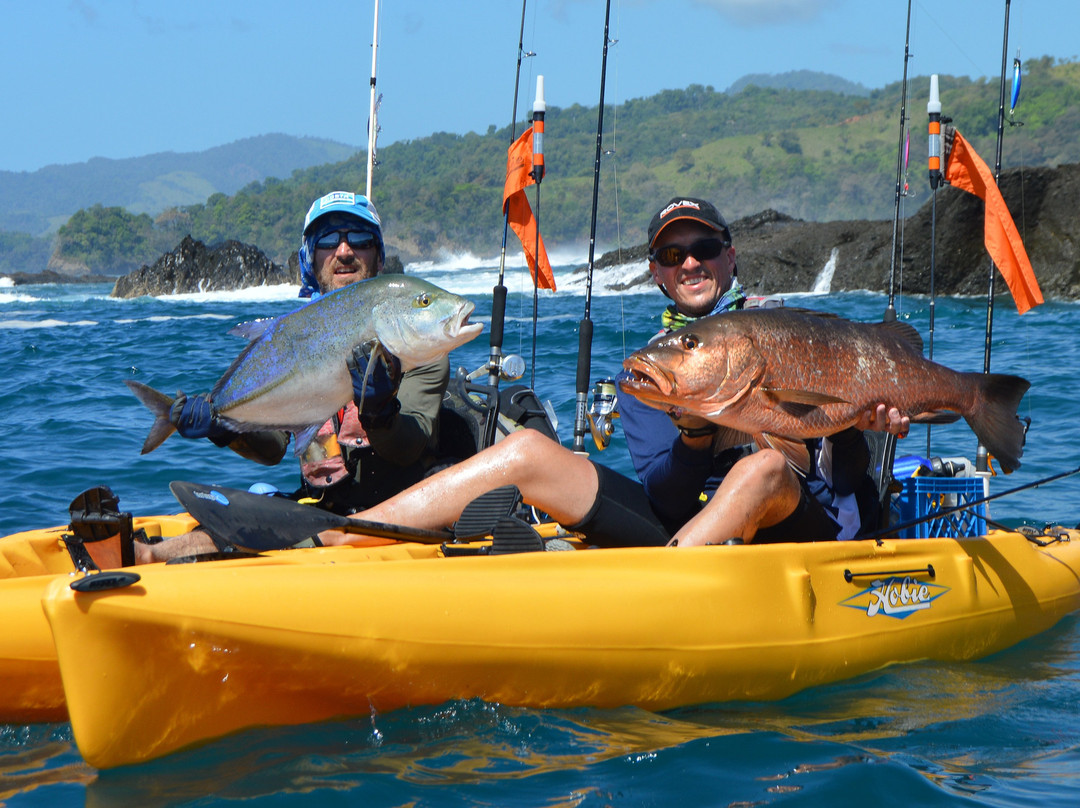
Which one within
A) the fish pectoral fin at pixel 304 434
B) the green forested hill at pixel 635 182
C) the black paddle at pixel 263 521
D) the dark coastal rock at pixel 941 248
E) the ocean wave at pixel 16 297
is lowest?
the black paddle at pixel 263 521

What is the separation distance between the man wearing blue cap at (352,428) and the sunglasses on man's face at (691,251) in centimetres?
101

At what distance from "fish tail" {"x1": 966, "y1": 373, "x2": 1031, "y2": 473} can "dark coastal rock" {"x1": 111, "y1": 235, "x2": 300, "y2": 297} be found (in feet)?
137

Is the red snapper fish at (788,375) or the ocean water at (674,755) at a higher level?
the red snapper fish at (788,375)

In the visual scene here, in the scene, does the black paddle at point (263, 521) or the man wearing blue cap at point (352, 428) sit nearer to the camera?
the black paddle at point (263, 521)

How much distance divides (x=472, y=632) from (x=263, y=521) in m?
1.12

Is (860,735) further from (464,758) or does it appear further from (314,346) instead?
(314,346)

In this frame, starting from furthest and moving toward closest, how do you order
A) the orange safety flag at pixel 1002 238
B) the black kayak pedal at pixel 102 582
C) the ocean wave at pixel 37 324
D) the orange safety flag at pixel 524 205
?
the ocean wave at pixel 37 324 < the orange safety flag at pixel 524 205 < the orange safety flag at pixel 1002 238 < the black kayak pedal at pixel 102 582

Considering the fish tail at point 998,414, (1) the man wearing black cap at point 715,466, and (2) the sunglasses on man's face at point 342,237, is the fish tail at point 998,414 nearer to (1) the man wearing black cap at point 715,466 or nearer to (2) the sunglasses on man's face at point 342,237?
(1) the man wearing black cap at point 715,466

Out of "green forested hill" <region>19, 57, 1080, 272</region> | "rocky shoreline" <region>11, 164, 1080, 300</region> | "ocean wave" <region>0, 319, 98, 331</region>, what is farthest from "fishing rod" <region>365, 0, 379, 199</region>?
"green forested hill" <region>19, 57, 1080, 272</region>

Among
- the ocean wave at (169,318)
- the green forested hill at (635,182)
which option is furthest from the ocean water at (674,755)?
the green forested hill at (635,182)

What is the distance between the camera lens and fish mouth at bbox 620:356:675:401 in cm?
310

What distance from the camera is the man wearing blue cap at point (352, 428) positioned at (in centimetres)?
443

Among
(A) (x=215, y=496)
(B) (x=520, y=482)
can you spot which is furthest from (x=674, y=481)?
(A) (x=215, y=496)

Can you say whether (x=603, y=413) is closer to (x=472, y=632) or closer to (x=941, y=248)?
(x=472, y=632)
